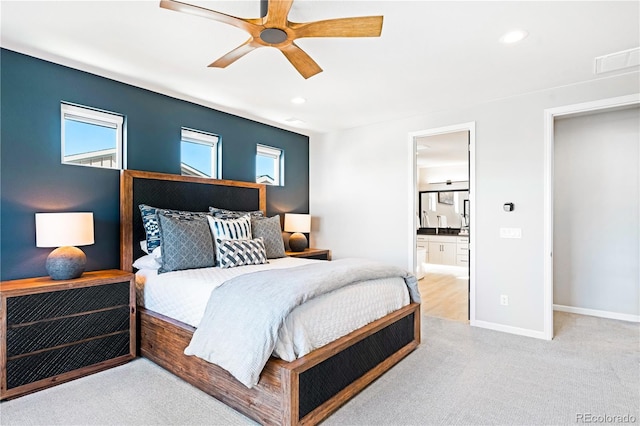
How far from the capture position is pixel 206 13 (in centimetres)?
179

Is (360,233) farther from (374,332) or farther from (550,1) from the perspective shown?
(550,1)

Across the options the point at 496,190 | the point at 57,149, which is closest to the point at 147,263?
the point at 57,149

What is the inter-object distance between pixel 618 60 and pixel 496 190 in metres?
1.50

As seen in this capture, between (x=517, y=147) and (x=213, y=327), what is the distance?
137 inches

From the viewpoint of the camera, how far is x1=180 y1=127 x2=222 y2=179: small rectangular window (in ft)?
13.0

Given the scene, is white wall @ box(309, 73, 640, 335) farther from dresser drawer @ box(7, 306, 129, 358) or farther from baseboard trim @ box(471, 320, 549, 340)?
dresser drawer @ box(7, 306, 129, 358)

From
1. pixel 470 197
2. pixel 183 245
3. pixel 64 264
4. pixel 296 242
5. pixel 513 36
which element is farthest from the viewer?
pixel 296 242

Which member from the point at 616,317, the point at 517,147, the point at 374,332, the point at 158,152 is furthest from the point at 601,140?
the point at 158,152

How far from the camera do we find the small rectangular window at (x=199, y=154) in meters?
3.98

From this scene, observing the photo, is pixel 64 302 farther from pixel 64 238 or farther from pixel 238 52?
pixel 238 52

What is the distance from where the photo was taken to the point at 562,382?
2539mm

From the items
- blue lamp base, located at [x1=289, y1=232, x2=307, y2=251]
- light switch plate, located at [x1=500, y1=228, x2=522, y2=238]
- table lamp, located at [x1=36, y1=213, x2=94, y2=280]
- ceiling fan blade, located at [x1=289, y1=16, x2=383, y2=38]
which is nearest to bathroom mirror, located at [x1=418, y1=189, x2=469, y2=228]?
light switch plate, located at [x1=500, y1=228, x2=522, y2=238]

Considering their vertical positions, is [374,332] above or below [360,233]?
below

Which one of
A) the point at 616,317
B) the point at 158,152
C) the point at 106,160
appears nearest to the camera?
the point at 106,160
